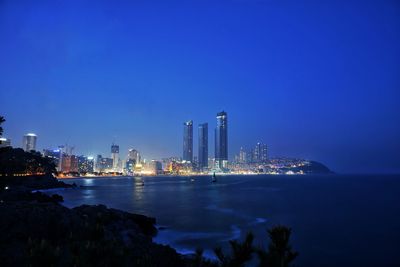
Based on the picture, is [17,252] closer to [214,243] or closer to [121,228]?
[121,228]

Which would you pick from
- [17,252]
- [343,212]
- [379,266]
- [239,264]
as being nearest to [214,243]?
[379,266]

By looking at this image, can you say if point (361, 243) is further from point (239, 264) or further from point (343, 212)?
point (239, 264)

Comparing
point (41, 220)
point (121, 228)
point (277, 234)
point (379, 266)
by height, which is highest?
point (277, 234)

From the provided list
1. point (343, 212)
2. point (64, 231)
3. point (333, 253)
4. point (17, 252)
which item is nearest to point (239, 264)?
point (17, 252)

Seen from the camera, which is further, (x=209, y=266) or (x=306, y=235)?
(x=306, y=235)

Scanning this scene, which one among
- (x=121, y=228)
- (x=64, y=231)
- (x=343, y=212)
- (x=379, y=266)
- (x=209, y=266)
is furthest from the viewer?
(x=343, y=212)

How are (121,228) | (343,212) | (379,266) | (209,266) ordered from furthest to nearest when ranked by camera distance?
1. (343,212)
2. (121,228)
3. (379,266)
4. (209,266)

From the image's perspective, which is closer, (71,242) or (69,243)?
(71,242)

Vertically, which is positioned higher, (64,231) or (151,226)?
(64,231)
